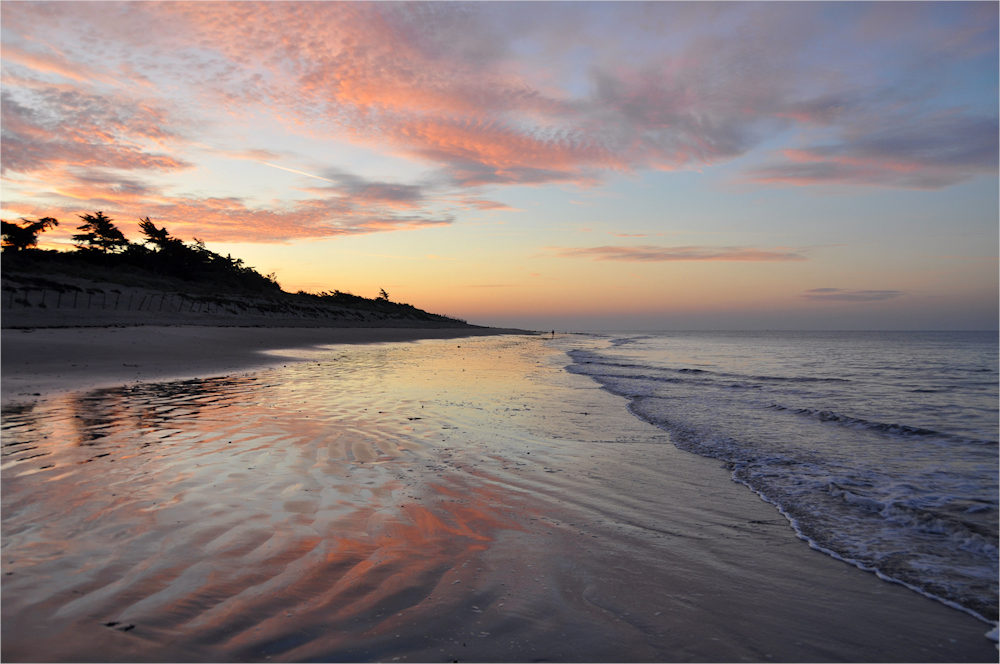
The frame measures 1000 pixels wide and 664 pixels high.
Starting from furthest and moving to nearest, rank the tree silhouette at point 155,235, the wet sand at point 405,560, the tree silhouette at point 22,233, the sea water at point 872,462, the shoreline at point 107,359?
the tree silhouette at point 155,235, the tree silhouette at point 22,233, the shoreline at point 107,359, the sea water at point 872,462, the wet sand at point 405,560

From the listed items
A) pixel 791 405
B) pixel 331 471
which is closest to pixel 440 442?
pixel 331 471

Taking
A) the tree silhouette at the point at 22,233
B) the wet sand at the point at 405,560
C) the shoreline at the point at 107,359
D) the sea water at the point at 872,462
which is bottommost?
the sea water at the point at 872,462

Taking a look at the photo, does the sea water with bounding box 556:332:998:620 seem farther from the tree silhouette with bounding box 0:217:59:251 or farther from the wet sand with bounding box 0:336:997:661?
the tree silhouette with bounding box 0:217:59:251

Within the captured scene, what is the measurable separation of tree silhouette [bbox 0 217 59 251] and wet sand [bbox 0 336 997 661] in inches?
1777

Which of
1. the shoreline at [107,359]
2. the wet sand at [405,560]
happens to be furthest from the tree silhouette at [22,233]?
the wet sand at [405,560]

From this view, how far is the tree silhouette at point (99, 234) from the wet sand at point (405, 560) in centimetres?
5625

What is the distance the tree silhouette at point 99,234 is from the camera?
50.2 m

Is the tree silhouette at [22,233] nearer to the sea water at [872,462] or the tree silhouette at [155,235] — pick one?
the tree silhouette at [155,235]

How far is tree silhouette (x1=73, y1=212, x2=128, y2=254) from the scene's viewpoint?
50.2 metres

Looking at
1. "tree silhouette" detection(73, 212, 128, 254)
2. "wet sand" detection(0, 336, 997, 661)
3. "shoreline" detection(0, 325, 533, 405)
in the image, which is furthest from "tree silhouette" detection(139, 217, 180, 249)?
"wet sand" detection(0, 336, 997, 661)

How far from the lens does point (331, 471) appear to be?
6.00 metres

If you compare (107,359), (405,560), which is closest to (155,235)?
(107,359)

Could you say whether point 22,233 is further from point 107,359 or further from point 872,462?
point 872,462

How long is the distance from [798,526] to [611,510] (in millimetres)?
1939
